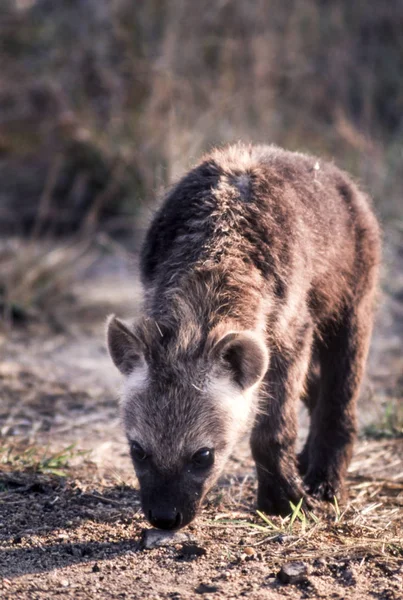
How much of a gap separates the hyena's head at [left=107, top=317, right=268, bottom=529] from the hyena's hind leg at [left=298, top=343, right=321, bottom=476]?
121 cm

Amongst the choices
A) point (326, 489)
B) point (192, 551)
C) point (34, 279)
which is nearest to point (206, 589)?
point (192, 551)

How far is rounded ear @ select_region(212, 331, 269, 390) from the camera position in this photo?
3.54 metres

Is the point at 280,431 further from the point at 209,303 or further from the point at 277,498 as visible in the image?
the point at 209,303

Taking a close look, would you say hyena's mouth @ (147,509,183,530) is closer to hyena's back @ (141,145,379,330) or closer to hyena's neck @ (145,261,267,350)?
hyena's neck @ (145,261,267,350)

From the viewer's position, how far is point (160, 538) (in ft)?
11.9

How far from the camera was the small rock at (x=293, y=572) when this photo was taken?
130 inches

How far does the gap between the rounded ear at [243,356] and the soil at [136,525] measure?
0.64m

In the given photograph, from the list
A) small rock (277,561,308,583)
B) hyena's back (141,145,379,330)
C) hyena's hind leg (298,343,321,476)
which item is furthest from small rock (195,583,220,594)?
hyena's hind leg (298,343,321,476)

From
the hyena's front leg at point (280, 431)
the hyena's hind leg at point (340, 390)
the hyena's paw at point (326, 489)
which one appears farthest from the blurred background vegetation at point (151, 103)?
the hyena's front leg at point (280, 431)

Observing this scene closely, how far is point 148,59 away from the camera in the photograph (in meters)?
11.2

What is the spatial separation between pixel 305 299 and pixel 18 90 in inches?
330

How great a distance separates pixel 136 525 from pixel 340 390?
4.64 ft

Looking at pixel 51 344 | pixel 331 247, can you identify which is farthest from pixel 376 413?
pixel 51 344

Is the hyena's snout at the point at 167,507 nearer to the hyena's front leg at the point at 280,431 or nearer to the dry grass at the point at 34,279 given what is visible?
the hyena's front leg at the point at 280,431
